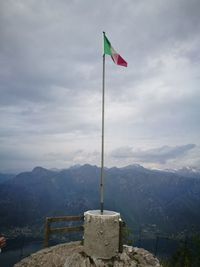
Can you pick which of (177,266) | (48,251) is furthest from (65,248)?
(177,266)

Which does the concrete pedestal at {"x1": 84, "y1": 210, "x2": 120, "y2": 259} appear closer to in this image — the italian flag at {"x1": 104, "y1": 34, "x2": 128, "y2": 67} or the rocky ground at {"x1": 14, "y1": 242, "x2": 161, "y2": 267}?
the rocky ground at {"x1": 14, "y1": 242, "x2": 161, "y2": 267}

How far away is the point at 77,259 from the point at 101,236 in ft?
4.48

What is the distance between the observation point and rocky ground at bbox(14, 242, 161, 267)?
12.2m

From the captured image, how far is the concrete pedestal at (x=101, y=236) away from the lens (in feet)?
40.5

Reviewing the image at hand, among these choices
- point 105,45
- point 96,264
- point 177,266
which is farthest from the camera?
point 177,266

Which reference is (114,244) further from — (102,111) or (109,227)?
(102,111)

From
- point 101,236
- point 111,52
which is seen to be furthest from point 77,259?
point 111,52

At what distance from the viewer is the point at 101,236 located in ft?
40.5

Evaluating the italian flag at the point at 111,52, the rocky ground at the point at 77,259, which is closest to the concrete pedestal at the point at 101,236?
the rocky ground at the point at 77,259

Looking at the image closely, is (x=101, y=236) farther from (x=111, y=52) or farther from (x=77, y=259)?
(x=111, y=52)

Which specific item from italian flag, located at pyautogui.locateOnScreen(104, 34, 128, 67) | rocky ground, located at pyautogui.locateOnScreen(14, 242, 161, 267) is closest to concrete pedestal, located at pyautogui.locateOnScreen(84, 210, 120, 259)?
rocky ground, located at pyautogui.locateOnScreen(14, 242, 161, 267)

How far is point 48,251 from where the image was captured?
43.7 ft

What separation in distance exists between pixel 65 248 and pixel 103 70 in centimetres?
830

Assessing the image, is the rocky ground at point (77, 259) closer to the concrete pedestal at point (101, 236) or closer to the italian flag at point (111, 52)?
the concrete pedestal at point (101, 236)
